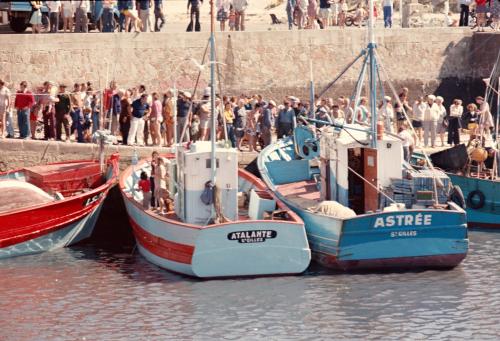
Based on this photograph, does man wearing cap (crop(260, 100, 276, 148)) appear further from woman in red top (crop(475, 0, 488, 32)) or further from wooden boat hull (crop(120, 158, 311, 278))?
woman in red top (crop(475, 0, 488, 32))

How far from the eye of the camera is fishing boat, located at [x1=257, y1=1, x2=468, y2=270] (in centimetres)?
3072

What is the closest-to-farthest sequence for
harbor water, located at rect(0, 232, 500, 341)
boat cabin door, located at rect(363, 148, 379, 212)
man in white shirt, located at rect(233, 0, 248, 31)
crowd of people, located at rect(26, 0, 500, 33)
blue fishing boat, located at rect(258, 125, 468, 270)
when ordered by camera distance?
harbor water, located at rect(0, 232, 500, 341), blue fishing boat, located at rect(258, 125, 468, 270), boat cabin door, located at rect(363, 148, 379, 212), crowd of people, located at rect(26, 0, 500, 33), man in white shirt, located at rect(233, 0, 248, 31)

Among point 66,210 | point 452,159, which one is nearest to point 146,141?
point 66,210

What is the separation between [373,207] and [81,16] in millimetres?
14664

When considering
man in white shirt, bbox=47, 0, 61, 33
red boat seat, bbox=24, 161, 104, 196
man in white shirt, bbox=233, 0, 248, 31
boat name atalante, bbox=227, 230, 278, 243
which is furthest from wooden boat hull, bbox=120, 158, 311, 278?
man in white shirt, bbox=233, 0, 248, 31

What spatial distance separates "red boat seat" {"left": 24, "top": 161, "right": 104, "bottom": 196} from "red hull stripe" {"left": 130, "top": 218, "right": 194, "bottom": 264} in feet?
11.3

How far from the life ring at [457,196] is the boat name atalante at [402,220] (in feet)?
8.98

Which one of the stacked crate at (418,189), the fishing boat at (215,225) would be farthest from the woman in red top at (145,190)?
the stacked crate at (418,189)

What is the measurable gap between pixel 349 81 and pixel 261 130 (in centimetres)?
764

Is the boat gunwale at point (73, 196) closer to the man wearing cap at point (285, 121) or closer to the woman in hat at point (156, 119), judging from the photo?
the woman in hat at point (156, 119)

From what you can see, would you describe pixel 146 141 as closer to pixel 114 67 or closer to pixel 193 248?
pixel 114 67

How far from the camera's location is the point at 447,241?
102 feet

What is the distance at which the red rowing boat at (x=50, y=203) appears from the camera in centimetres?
3322

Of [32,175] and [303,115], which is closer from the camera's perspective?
[32,175]
